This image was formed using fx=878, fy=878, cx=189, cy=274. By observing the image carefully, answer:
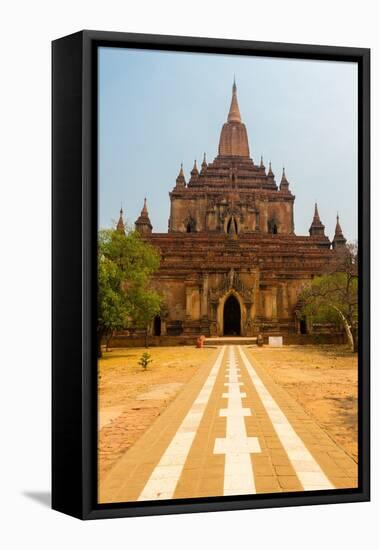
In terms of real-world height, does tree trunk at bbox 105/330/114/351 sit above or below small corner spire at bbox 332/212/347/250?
below

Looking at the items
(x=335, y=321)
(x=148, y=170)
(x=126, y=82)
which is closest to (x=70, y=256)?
(x=148, y=170)

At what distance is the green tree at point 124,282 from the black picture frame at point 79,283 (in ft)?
1.03

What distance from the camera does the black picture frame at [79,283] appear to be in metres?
8.77

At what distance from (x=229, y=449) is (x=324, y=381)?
1.53m

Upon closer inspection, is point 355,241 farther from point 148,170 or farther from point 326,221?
point 148,170

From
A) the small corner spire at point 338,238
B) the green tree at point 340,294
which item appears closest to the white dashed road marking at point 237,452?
the green tree at point 340,294

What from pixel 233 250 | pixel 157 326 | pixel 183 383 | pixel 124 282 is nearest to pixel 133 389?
pixel 183 383

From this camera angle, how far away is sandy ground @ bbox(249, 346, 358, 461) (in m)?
9.86

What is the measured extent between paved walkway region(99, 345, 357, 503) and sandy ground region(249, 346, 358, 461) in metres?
0.14

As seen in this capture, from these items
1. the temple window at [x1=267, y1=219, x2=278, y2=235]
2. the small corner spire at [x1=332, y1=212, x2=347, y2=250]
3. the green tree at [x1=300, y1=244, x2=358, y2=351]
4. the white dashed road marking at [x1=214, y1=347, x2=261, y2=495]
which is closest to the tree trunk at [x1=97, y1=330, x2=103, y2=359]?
the white dashed road marking at [x1=214, y1=347, x2=261, y2=495]

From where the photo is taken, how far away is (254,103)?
32.1 ft

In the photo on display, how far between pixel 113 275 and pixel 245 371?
1920mm

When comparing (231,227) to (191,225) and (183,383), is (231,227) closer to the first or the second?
(191,225)

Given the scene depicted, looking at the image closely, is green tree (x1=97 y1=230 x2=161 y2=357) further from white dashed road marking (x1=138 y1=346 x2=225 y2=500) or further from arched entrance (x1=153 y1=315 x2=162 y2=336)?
white dashed road marking (x1=138 y1=346 x2=225 y2=500)
